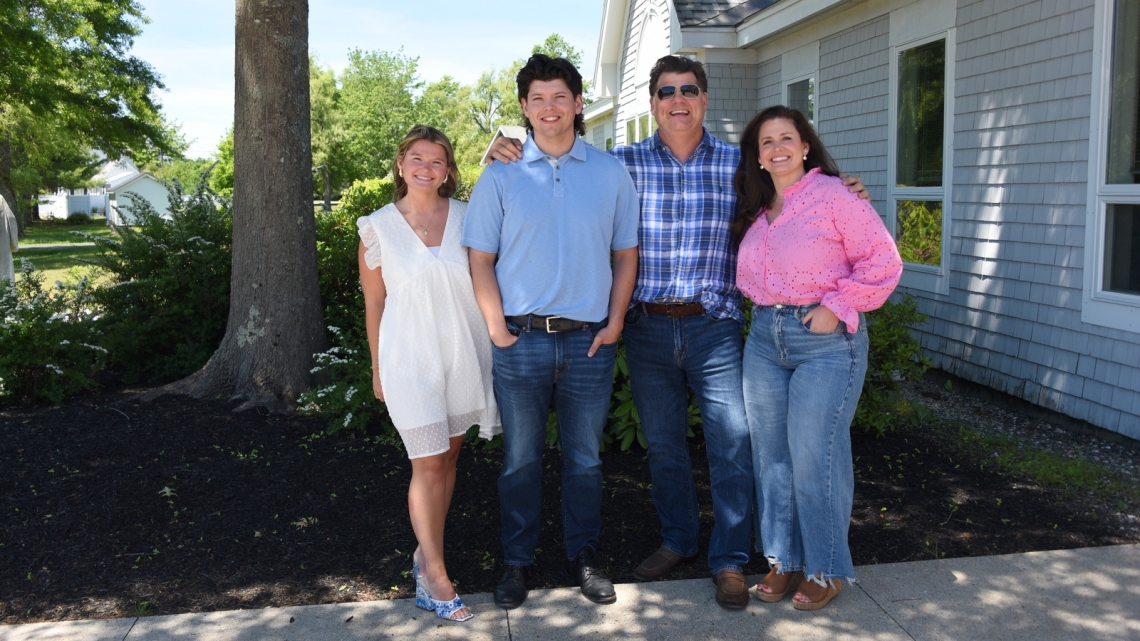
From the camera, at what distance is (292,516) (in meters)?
4.49

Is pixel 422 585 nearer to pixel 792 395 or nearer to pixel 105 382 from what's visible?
pixel 792 395

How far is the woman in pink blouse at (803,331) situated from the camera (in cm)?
329

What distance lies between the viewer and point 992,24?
22.7ft

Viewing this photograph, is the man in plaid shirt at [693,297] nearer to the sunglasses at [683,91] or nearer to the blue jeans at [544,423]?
the sunglasses at [683,91]

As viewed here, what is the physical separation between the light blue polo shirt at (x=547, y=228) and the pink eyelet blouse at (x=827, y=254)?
0.63 m

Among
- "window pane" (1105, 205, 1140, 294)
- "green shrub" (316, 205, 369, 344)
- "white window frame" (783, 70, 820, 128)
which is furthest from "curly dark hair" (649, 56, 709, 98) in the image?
"white window frame" (783, 70, 820, 128)

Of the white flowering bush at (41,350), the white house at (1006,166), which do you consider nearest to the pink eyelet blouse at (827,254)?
the white house at (1006,166)

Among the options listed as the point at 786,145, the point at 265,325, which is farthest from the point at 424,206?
the point at 265,325

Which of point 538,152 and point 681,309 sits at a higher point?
point 538,152

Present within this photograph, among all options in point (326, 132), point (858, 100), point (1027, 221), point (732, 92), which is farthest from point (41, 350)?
point (326, 132)

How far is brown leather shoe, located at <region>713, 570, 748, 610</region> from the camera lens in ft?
11.6

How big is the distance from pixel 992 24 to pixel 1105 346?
2668mm

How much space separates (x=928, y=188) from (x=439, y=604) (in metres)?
6.07

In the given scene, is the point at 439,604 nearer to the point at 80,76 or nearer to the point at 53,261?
the point at 53,261
